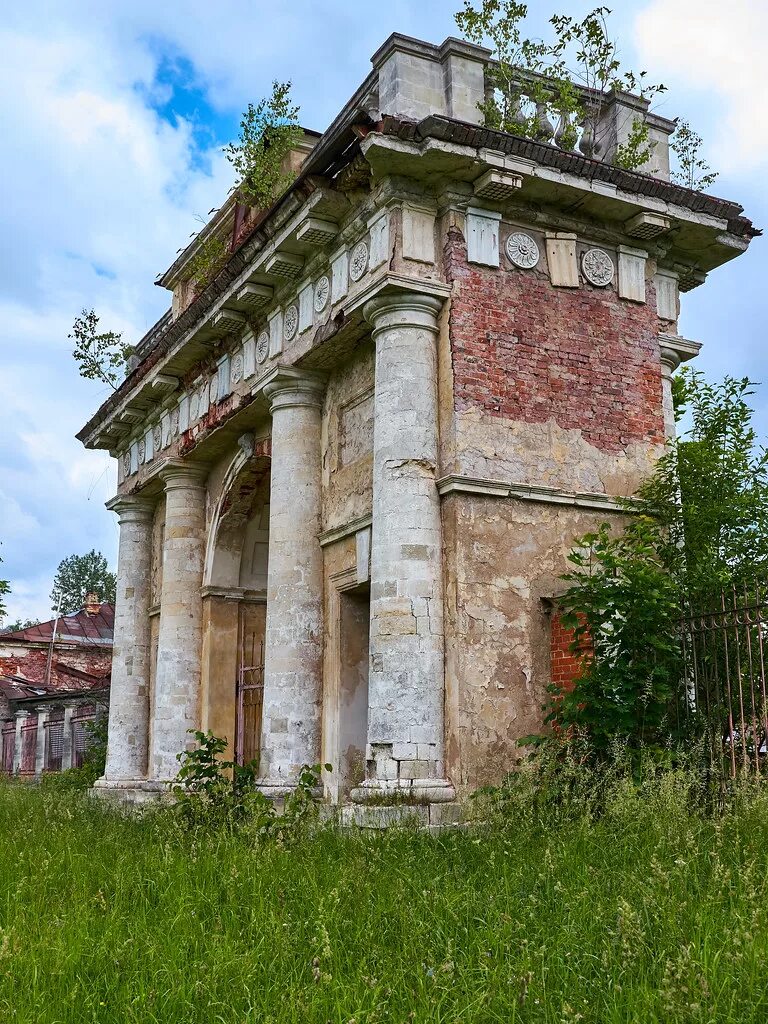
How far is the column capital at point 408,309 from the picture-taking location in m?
9.09

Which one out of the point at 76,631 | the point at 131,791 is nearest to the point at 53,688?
the point at 76,631

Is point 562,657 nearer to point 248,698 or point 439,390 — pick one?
point 439,390

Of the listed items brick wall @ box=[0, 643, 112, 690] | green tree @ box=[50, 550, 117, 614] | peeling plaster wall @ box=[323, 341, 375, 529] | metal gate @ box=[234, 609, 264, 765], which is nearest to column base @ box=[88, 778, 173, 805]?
metal gate @ box=[234, 609, 264, 765]

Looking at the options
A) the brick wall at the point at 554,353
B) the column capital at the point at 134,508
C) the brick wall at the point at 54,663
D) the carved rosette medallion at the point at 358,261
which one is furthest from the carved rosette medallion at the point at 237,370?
the brick wall at the point at 54,663

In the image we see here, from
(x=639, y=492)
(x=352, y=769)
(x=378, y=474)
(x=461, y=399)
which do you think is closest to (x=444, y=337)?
(x=461, y=399)

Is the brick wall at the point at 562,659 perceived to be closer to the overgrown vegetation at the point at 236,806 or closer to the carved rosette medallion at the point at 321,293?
the overgrown vegetation at the point at 236,806

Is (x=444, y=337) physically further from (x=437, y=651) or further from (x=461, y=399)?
(x=437, y=651)

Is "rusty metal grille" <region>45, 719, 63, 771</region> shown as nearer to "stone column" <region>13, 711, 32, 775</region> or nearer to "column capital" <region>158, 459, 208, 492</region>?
"stone column" <region>13, 711, 32, 775</region>

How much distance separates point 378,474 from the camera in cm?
898

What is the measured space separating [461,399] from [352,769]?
383cm

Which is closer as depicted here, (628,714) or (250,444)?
(628,714)

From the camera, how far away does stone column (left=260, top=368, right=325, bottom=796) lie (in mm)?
10227

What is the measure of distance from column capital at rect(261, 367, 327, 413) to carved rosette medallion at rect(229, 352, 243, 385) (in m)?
1.26

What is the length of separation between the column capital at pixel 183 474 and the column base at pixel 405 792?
7250mm
